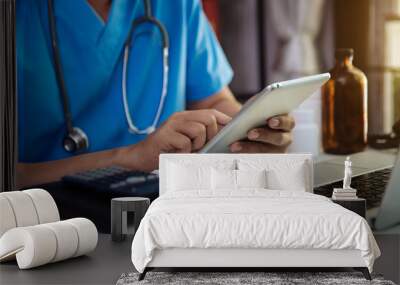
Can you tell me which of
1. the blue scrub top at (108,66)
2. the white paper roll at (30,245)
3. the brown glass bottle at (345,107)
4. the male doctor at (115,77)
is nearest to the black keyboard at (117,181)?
the male doctor at (115,77)

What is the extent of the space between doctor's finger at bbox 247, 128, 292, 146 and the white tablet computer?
2.0 inches

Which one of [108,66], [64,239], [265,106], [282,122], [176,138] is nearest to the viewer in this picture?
[64,239]

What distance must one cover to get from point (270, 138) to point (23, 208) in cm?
173

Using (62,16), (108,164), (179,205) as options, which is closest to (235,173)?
(179,205)

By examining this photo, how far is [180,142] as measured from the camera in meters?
4.79

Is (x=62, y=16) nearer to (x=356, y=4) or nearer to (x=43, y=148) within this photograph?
(x=43, y=148)

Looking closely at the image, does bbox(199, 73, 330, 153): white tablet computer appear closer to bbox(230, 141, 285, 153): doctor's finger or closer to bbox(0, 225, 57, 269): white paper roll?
bbox(230, 141, 285, 153): doctor's finger

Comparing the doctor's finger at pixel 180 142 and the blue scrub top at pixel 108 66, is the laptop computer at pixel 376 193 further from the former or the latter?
the blue scrub top at pixel 108 66

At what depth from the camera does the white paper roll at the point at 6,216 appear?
376cm

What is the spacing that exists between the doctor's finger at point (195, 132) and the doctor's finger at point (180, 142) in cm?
3

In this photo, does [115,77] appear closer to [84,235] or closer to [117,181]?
[117,181]

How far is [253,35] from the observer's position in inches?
192

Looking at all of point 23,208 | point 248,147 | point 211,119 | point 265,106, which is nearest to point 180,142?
point 211,119

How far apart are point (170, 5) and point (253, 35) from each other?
0.62 meters
